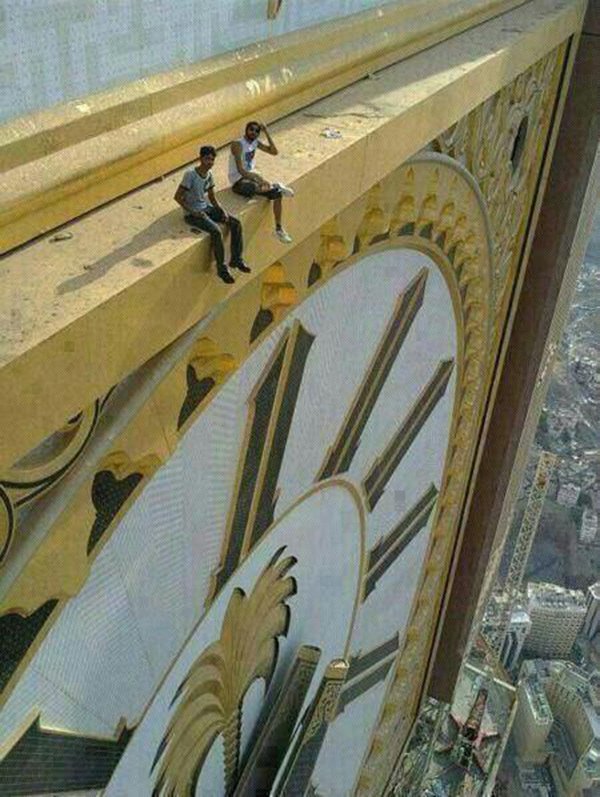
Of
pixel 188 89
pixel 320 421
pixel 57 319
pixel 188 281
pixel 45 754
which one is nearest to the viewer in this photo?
pixel 57 319

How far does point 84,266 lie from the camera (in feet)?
2.65

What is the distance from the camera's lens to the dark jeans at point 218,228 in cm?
91

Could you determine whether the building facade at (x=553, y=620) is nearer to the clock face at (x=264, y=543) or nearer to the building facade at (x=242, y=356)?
the building facade at (x=242, y=356)

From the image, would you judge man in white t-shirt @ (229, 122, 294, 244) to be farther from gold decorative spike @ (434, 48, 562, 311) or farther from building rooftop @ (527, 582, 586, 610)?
building rooftop @ (527, 582, 586, 610)

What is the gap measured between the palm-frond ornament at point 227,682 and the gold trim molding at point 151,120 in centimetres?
95

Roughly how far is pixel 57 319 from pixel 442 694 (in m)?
3.89

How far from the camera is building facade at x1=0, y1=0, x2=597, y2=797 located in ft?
2.77

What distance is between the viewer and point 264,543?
171cm

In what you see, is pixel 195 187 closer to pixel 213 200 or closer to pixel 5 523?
pixel 213 200

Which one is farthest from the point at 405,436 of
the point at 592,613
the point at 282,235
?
the point at 592,613

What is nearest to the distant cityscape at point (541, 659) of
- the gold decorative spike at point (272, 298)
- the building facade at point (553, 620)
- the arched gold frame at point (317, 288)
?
the building facade at point (553, 620)

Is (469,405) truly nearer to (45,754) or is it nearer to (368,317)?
(368,317)

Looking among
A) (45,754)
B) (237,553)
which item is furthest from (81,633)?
(237,553)

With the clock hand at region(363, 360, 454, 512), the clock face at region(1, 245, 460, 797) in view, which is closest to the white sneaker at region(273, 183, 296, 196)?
the clock face at region(1, 245, 460, 797)
